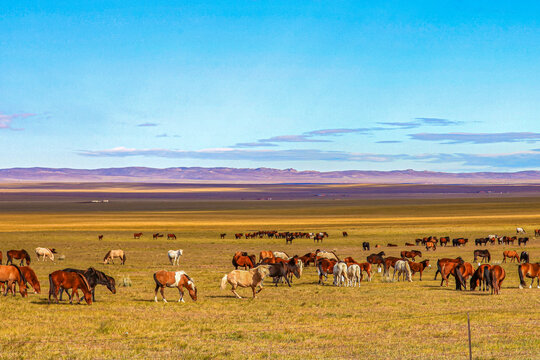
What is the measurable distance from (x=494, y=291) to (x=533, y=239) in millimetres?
35797

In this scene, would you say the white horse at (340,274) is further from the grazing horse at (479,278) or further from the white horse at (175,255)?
the white horse at (175,255)

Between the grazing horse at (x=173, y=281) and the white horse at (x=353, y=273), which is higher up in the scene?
the grazing horse at (x=173, y=281)

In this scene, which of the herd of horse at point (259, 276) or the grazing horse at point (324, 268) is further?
the grazing horse at point (324, 268)

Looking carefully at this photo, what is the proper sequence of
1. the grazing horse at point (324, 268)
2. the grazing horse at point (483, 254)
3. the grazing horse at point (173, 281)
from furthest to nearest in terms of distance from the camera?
the grazing horse at point (483, 254) → the grazing horse at point (324, 268) → the grazing horse at point (173, 281)

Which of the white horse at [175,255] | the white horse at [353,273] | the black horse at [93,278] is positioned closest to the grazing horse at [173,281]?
the black horse at [93,278]

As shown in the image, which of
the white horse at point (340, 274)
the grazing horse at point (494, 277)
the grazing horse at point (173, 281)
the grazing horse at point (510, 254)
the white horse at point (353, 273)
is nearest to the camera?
the grazing horse at point (173, 281)

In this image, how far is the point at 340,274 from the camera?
26.8 metres

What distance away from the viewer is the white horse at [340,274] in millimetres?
26656

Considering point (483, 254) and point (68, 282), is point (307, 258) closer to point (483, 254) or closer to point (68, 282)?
point (483, 254)

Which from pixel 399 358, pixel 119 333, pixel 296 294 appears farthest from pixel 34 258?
pixel 399 358

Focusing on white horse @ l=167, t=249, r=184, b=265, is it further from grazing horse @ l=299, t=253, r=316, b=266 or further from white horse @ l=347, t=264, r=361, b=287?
white horse @ l=347, t=264, r=361, b=287

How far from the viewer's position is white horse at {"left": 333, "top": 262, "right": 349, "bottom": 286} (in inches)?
1049

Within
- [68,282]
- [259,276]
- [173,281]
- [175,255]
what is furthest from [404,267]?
[68,282]

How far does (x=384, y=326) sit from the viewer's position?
17.1m
